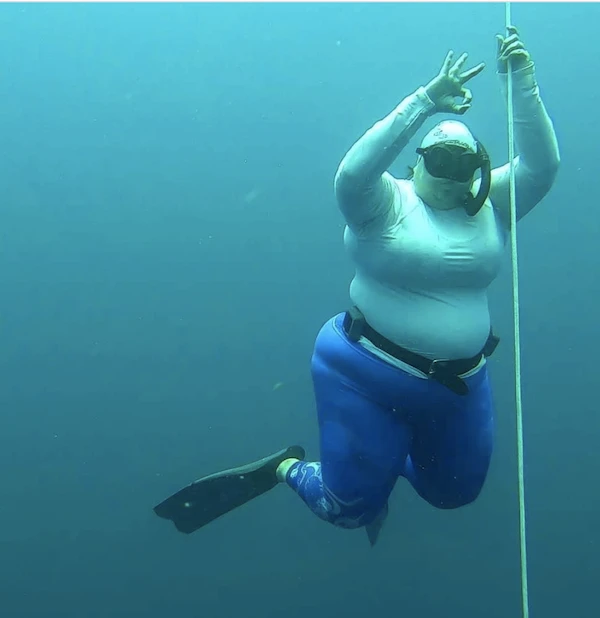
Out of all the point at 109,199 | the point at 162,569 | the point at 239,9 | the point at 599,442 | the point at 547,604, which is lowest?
the point at 547,604

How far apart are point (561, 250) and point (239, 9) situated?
1.30 meters

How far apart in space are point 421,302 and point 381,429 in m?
0.27

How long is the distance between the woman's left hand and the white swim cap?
5.5 inches

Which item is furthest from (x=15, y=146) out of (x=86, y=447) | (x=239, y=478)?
(x=239, y=478)

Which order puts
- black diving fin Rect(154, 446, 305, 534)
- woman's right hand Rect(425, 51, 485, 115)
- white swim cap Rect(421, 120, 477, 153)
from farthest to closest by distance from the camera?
1. black diving fin Rect(154, 446, 305, 534)
2. white swim cap Rect(421, 120, 477, 153)
3. woman's right hand Rect(425, 51, 485, 115)

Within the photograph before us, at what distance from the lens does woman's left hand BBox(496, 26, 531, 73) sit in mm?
1438

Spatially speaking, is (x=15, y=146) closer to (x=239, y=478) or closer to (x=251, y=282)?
(x=251, y=282)

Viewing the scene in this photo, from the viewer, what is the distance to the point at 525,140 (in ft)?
4.96

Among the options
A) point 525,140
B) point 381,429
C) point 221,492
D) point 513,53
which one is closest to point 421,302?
point 381,429

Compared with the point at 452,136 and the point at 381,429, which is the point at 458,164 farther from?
the point at 381,429

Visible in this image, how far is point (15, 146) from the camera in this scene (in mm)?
2596

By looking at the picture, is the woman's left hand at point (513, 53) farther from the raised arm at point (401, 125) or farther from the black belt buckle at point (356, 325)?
the black belt buckle at point (356, 325)

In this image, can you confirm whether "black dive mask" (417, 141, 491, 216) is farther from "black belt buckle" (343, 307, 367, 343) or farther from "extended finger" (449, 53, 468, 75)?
"black belt buckle" (343, 307, 367, 343)

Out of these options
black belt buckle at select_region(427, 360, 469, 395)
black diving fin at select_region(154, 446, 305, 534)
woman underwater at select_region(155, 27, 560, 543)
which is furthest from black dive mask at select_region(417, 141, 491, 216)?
black diving fin at select_region(154, 446, 305, 534)
